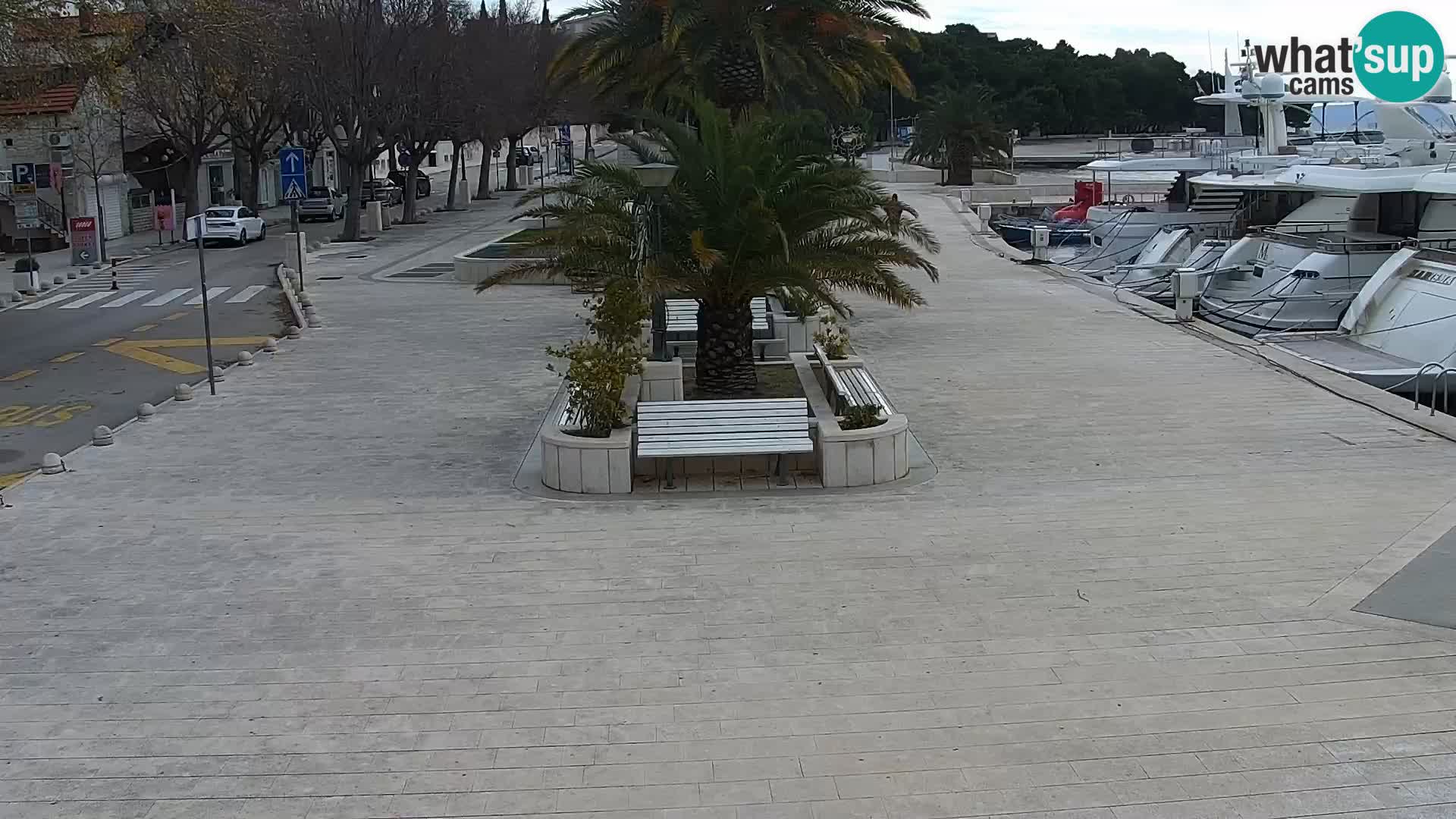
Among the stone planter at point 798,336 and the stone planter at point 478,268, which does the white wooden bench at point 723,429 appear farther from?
the stone planter at point 478,268

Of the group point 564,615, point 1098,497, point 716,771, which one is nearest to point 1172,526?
point 1098,497

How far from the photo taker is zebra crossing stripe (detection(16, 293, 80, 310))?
2922 cm

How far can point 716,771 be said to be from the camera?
677 centimetres

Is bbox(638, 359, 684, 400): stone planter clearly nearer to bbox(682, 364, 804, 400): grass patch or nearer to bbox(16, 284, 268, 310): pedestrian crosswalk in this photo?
bbox(682, 364, 804, 400): grass patch

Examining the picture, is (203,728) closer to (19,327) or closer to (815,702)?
(815,702)

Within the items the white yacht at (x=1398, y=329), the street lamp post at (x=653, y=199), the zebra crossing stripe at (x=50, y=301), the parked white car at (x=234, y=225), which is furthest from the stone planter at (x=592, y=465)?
the parked white car at (x=234, y=225)

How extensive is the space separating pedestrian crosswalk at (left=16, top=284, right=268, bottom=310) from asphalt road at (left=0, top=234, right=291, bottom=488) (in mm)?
31

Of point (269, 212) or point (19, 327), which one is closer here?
point (19, 327)

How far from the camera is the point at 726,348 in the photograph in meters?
14.3

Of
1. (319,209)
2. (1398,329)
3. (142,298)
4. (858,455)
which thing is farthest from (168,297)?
(1398,329)

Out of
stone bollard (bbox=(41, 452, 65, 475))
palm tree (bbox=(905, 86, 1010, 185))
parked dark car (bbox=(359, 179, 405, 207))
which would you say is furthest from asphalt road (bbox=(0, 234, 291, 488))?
palm tree (bbox=(905, 86, 1010, 185))

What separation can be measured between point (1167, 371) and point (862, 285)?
6.24 m

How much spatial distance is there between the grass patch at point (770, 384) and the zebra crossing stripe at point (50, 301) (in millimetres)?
18604

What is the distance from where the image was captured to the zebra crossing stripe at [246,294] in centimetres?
2922
